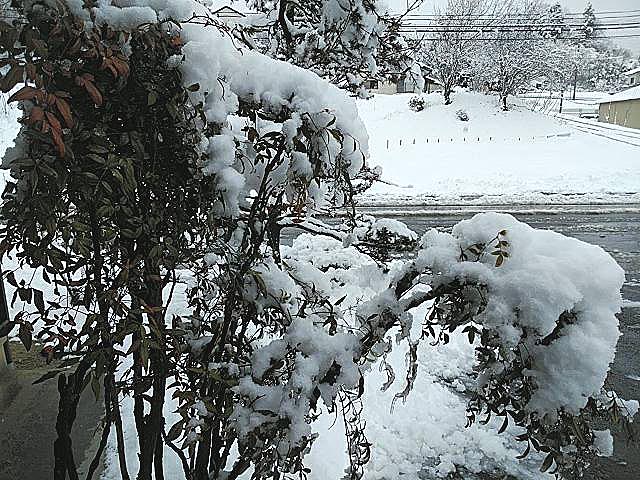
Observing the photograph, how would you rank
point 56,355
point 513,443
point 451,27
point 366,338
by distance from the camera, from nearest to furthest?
point 56,355 < point 366,338 < point 513,443 < point 451,27

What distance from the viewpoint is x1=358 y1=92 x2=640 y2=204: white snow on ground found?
12344 mm

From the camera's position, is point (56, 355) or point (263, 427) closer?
point (56, 355)

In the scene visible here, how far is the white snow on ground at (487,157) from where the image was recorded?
1234 centimetres

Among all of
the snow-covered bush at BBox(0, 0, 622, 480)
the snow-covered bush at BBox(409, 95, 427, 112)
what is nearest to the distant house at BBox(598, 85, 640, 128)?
the snow-covered bush at BBox(409, 95, 427, 112)

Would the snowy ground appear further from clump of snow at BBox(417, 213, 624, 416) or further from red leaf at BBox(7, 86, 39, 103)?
clump of snow at BBox(417, 213, 624, 416)

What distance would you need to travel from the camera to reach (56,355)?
3.98 ft

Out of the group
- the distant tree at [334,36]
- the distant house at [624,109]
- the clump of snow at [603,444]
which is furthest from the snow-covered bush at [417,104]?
the clump of snow at [603,444]

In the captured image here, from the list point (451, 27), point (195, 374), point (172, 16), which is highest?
point (451, 27)

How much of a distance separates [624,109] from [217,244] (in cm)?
3121

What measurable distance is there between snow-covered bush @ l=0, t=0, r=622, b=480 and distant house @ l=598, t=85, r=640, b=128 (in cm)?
2939

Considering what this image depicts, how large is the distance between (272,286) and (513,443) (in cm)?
254

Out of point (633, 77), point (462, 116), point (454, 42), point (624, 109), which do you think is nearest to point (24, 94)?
point (462, 116)

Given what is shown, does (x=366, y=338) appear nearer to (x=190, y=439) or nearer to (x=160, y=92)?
(x=190, y=439)

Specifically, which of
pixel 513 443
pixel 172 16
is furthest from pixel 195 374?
pixel 513 443
